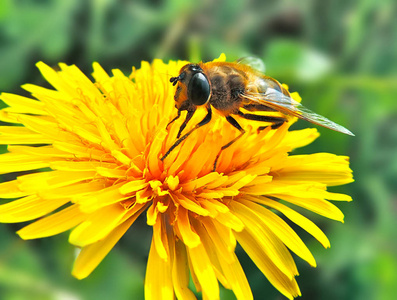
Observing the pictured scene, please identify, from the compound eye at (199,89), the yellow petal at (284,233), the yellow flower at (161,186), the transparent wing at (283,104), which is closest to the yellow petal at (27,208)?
the yellow flower at (161,186)

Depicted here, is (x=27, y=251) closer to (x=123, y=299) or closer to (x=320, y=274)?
(x=123, y=299)

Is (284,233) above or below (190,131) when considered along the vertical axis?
below

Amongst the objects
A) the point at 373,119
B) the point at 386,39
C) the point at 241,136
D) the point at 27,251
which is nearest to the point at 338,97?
the point at 373,119

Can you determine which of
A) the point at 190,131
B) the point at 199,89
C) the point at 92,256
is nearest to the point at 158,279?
the point at 92,256

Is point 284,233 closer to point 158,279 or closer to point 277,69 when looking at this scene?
point 158,279

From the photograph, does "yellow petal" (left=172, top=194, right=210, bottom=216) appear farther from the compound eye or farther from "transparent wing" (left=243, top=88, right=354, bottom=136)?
"transparent wing" (left=243, top=88, right=354, bottom=136)
